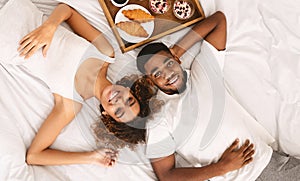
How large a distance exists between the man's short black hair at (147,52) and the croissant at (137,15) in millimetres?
124

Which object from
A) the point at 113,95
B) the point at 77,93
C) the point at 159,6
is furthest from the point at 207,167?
the point at 159,6

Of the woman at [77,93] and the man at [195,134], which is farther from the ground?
the woman at [77,93]

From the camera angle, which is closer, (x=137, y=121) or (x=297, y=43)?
(x=137, y=121)

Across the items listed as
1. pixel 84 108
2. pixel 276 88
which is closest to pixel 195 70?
pixel 276 88

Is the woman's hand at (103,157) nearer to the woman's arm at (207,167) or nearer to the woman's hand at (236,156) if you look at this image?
the woman's arm at (207,167)

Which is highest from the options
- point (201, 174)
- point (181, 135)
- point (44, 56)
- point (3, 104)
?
point (44, 56)

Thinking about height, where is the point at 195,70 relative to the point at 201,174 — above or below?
above

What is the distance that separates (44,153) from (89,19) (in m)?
0.53

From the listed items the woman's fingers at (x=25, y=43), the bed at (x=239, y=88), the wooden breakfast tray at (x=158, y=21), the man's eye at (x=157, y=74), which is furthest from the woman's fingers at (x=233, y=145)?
the woman's fingers at (x=25, y=43)

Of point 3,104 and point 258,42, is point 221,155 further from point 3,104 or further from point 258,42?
point 3,104

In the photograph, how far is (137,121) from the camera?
1334 mm

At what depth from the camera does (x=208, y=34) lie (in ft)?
4.95

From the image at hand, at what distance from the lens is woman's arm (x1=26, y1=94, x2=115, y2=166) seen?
140cm

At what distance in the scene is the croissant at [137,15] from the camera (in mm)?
1523
